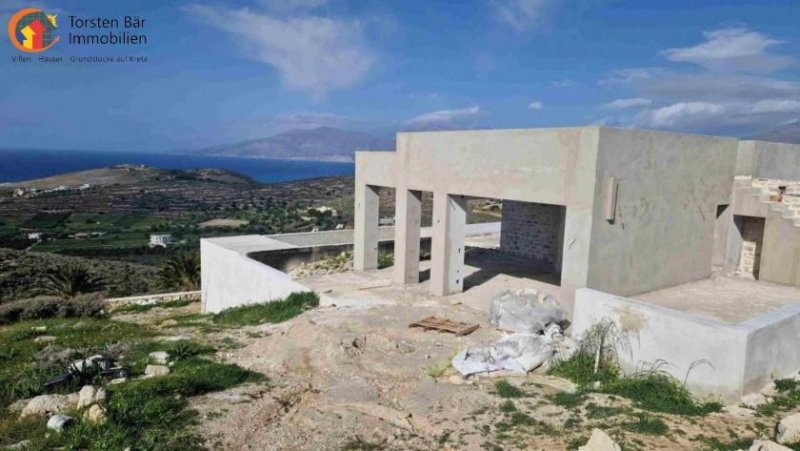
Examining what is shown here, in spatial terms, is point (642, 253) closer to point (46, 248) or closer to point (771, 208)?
point (771, 208)

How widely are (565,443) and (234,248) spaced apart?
53.1 ft

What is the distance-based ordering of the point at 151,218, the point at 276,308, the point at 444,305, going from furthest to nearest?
the point at 151,218 < the point at 276,308 < the point at 444,305

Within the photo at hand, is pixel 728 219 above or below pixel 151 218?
above

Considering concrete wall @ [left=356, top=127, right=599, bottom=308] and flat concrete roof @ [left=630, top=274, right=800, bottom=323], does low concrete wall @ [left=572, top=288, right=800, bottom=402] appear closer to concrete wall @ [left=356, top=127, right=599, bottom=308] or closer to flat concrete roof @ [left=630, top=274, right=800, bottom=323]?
concrete wall @ [left=356, top=127, right=599, bottom=308]

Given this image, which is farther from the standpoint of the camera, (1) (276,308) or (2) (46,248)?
(2) (46,248)

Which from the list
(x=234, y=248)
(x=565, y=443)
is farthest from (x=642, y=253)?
(x=234, y=248)

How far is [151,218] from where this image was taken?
73.1 m

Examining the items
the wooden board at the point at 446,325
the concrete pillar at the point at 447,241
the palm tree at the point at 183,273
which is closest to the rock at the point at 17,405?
the wooden board at the point at 446,325

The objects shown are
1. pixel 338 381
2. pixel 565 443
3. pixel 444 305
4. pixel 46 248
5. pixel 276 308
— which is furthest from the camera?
pixel 46 248

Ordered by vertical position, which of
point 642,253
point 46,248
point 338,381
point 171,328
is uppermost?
point 642,253

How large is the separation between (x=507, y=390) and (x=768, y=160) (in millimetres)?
13592

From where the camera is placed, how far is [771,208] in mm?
14578

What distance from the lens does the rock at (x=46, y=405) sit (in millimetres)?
7184

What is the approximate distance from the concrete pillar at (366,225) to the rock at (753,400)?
12.4m
